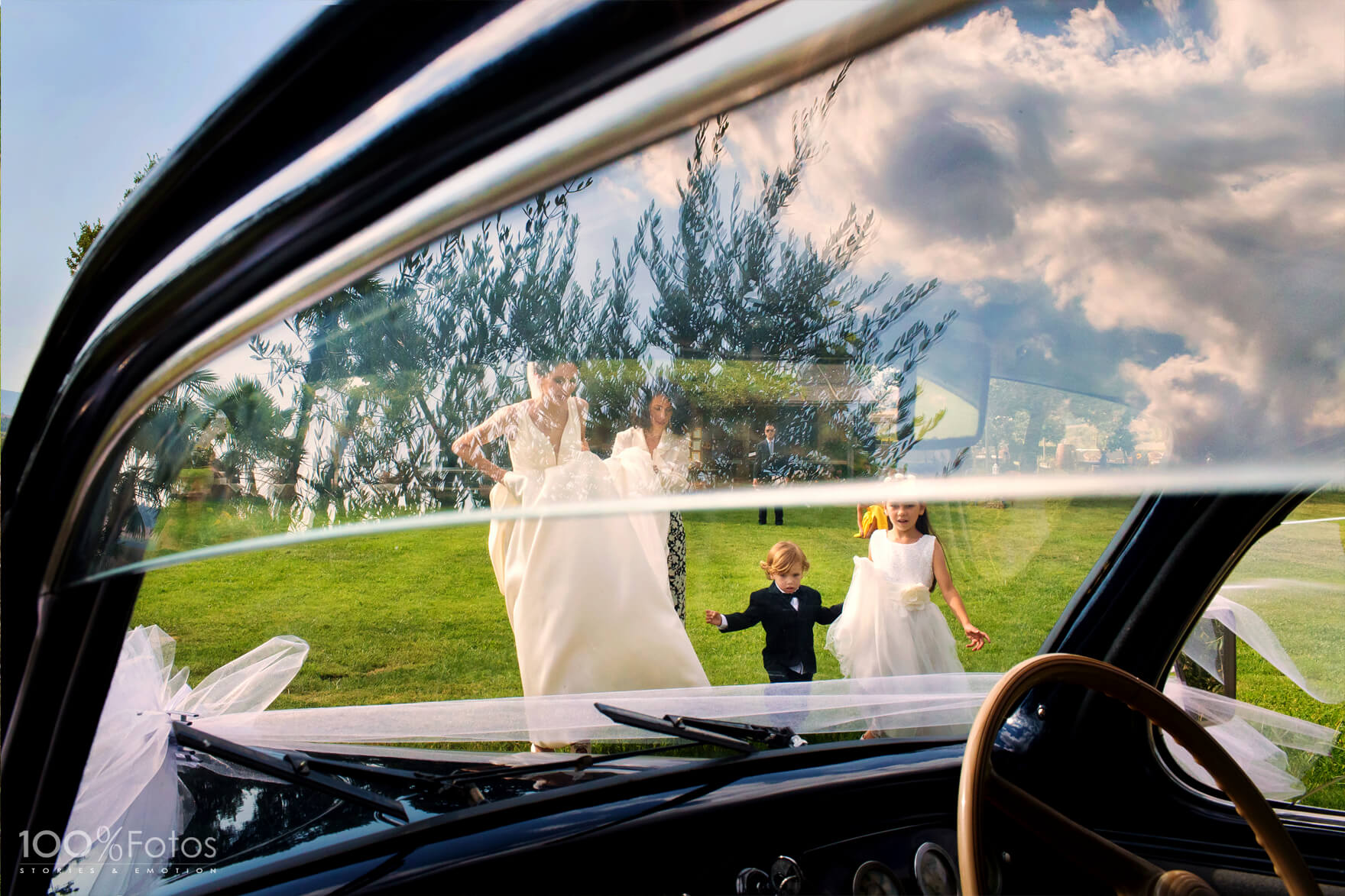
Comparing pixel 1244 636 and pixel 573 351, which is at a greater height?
pixel 573 351

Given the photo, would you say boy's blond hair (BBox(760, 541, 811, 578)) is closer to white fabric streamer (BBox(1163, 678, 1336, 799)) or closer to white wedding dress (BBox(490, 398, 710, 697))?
white wedding dress (BBox(490, 398, 710, 697))

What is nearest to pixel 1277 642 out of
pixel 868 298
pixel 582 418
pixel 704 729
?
pixel 704 729

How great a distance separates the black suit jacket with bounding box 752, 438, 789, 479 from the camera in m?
1.06

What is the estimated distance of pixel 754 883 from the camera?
148 centimetres

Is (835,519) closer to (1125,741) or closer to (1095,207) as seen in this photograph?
(1095,207)

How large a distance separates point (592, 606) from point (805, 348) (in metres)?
1.12

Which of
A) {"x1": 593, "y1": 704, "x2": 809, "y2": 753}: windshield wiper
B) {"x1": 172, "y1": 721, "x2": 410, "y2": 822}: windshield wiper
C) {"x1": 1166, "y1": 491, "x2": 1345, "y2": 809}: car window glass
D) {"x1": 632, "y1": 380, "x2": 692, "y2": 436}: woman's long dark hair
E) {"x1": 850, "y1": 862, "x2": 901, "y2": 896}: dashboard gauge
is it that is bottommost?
{"x1": 850, "y1": 862, "x2": 901, "y2": 896}: dashboard gauge

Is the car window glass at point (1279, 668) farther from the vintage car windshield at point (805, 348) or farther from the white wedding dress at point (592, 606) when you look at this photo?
the white wedding dress at point (592, 606)

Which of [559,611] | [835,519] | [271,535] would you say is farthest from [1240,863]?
[271,535]

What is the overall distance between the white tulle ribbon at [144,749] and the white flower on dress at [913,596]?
1.32m

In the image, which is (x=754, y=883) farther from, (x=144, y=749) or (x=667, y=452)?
(x=144, y=749)

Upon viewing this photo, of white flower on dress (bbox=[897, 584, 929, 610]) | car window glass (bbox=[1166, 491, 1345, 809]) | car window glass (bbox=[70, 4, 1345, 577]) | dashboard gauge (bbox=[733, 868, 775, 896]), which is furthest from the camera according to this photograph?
car window glass (bbox=[1166, 491, 1345, 809])

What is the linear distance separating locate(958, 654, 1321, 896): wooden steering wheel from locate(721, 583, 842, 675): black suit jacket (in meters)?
0.42

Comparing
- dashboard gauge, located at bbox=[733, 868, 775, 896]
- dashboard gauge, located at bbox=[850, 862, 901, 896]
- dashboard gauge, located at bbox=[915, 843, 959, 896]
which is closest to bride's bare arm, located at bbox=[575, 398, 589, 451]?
→ dashboard gauge, located at bbox=[733, 868, 775, 896]
